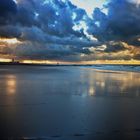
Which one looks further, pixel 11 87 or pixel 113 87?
pixel 113 87

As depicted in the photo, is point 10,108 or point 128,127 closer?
point 128,127

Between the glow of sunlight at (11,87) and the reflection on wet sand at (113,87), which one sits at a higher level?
the reflection on wet sand at (113,87)

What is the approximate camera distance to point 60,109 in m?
12.8

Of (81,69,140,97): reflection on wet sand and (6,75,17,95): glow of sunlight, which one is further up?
(81,69,140,97): reflection on wet sand

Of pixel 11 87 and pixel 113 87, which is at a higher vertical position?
pixel 113 87

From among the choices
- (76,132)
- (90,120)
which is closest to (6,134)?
(76,132)

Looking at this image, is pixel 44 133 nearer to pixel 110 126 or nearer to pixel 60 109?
pixel 110 126

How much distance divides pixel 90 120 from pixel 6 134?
3.18m

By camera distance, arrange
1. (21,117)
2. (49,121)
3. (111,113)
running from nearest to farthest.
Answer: (49,121) → (21,117) → (111,113)

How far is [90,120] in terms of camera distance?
10523 mm

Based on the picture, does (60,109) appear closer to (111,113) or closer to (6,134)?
(111,113)

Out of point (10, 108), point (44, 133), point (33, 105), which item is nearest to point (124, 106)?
point (33, 105)

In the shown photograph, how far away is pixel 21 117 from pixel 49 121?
126 centimetres

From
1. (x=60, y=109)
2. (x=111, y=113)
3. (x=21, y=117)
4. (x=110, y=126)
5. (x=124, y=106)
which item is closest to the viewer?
(x=110, y=126)
